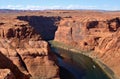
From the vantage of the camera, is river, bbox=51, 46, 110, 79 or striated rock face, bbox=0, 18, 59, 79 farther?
river, bbox=51, 46, 110, 79

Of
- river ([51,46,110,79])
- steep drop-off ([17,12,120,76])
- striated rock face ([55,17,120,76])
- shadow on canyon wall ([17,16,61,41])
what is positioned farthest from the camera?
shadow on canyon wall ([17,16,61,41])

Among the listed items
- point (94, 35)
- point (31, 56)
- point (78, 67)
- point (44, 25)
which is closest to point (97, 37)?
point (94, 35)

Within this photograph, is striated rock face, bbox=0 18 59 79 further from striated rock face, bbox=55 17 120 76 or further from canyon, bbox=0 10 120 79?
striated rock face, bbox=55 17 120 76

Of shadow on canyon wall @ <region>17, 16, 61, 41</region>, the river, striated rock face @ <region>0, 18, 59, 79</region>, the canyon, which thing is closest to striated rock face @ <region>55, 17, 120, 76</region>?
the canyon

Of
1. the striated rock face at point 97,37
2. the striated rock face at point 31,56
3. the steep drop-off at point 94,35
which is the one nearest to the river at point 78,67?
the steep drop-off at point 94,35

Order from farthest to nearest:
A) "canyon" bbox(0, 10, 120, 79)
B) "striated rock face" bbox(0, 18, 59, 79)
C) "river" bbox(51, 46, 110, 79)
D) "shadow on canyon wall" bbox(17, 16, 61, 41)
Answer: "shadow on canyon wall" bbox(17, 16, 61, 41) < "river" bbox(51, 46, 110, 79) < "striated rock face" bbox(0, 18, 59, 79) < "canyon" bbox(0, 10, 120, 79)

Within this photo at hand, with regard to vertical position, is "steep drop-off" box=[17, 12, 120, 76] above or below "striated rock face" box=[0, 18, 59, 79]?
below

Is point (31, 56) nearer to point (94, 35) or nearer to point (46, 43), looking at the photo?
Answer: point (46, 43)

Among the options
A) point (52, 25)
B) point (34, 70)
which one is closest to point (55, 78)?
point (34, 70)
